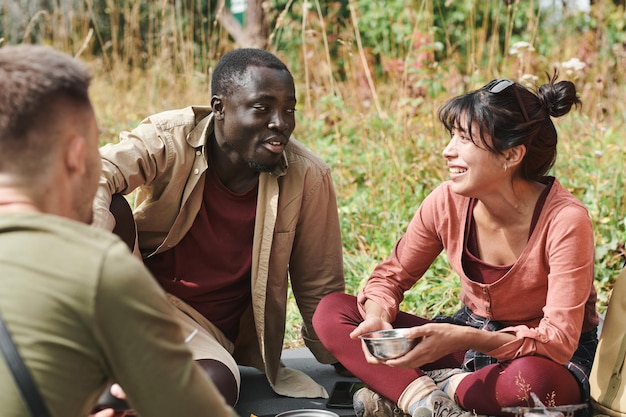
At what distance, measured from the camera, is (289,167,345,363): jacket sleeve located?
3.50 meters

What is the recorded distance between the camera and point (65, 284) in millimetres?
1414

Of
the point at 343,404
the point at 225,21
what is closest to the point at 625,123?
the point at 343,404

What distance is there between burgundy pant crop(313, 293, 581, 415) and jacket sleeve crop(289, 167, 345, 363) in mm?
236

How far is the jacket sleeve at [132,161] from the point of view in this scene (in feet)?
10.4

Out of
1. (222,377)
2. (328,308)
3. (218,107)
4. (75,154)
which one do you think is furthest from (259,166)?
(75,154)

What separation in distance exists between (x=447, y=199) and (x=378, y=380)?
705 millimetres

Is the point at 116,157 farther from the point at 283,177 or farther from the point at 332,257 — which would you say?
the point at 332,257

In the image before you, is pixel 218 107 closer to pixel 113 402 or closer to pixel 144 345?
pixel 113 402

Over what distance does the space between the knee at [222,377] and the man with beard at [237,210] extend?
115 mm

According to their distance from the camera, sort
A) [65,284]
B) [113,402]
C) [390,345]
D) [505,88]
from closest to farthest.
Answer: [65,284]
[113,402]
[390,345]
[505,88]

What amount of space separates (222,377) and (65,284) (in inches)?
69.5

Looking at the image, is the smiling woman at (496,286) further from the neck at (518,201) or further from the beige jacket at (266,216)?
the beige jacket at (266,216)

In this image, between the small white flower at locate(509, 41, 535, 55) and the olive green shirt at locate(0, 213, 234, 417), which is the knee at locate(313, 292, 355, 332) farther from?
the small white flower at locate(509, 41, 535, 55)

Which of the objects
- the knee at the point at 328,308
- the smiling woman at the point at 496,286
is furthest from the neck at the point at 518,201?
the knee at the point at 328,308
